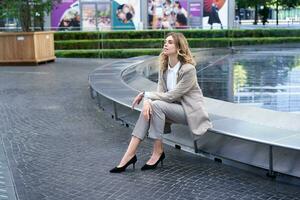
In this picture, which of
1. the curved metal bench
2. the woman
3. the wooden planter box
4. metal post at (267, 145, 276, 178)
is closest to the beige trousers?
the woman

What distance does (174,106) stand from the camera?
575 centimetres

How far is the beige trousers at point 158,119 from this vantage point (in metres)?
5.67

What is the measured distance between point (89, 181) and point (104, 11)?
1069 inches

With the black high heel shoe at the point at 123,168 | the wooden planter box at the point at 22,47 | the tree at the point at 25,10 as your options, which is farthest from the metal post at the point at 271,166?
the tree at the point at 25,10

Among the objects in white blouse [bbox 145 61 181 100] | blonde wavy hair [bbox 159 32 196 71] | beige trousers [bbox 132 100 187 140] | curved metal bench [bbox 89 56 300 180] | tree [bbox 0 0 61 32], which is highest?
tree [bbox 0 0 61 32]

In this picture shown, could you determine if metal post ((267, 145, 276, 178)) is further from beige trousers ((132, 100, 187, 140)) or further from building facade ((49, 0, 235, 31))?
building facade ((49, 0, 235, 31))

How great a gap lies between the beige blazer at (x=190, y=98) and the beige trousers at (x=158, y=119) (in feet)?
0.23

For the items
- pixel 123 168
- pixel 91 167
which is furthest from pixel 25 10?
pixel 123 168

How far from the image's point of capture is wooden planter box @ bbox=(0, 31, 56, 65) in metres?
18.8

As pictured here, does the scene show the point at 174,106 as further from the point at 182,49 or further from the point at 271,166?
the point at 271,166

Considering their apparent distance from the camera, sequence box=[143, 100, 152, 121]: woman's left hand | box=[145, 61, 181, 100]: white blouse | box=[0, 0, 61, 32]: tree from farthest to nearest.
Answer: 1. box=[0, 0, 61, 32]: tree
2. box=[145, 61, 181, 100]: white blouse
3. box=[143, 100, 152, 121]: woman's left hand

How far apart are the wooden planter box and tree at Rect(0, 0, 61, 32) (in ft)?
2.22

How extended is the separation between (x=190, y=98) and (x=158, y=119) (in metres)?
0.42

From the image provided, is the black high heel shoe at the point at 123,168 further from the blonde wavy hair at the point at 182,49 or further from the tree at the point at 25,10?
the tree at the point at 25,10
